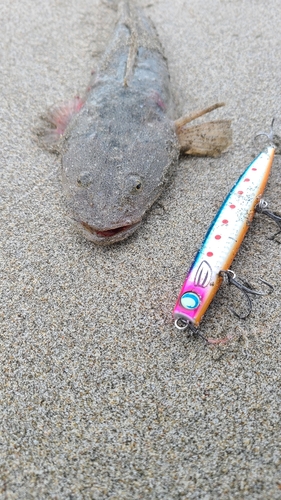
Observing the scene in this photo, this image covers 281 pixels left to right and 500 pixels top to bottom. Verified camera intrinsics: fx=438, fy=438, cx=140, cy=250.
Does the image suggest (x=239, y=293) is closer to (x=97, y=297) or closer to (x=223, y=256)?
(x=223, y=256)

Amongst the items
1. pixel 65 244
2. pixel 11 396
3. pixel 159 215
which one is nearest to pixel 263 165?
pixel 159 215

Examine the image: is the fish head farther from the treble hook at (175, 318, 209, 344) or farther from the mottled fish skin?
the treble hook at (175, 318, 209, 344)

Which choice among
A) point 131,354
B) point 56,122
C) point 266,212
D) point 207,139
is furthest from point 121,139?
point 131,354

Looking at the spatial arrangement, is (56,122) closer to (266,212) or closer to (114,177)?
(114,177)

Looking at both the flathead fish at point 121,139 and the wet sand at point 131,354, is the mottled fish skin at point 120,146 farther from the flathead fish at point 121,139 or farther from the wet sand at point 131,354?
the wet sand at point 131,354

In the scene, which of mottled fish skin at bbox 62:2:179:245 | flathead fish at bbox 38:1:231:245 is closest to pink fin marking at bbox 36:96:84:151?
flathead fish at bbox 38:1:231:245

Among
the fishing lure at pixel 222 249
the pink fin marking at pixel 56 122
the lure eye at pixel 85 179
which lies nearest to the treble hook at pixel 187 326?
the fishing lure at pixel 222 249
